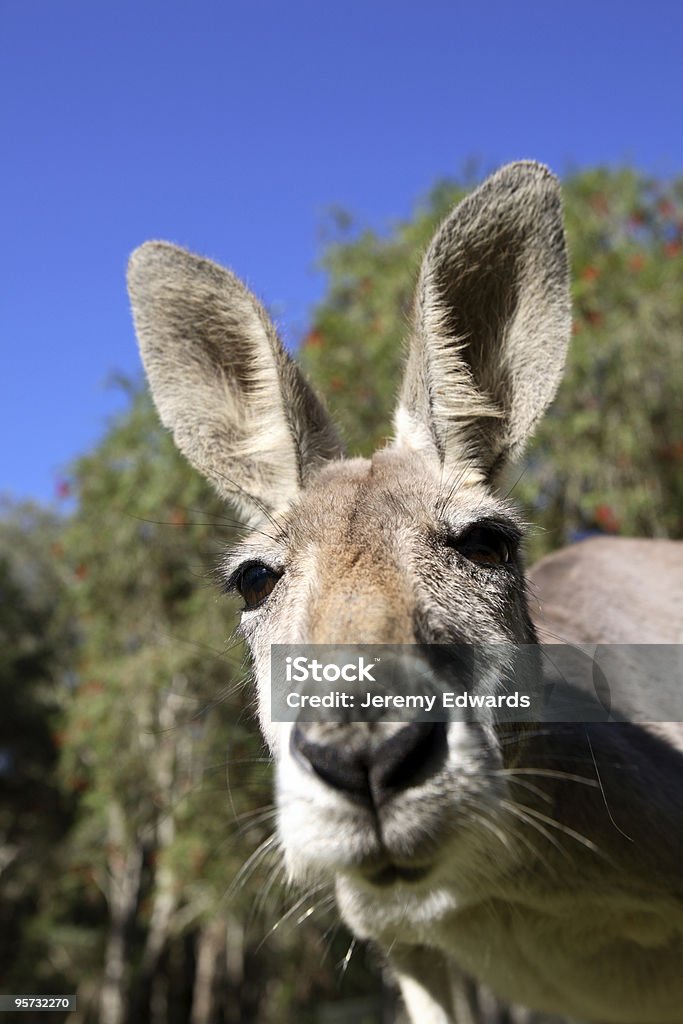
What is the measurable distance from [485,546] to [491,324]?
3.80 ft

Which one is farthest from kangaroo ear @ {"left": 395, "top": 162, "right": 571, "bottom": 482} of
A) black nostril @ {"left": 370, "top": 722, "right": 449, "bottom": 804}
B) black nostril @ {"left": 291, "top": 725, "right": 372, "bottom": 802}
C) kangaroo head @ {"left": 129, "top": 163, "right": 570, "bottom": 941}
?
black nostril @ {"left": 291, "top": 725, "right": 372, "bottom": 802}

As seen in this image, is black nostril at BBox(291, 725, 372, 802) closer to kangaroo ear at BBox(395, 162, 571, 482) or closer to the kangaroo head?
the kangaroo head

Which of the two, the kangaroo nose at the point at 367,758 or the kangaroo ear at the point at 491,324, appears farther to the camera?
the kangaroo ear at the point at 491,324

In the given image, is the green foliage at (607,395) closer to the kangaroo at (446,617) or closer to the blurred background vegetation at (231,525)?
the blurred background vegetation at (231,525)

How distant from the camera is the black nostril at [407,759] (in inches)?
75.0

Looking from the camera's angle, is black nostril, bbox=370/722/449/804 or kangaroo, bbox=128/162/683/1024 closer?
black nostril, bbox=370/722/449/804

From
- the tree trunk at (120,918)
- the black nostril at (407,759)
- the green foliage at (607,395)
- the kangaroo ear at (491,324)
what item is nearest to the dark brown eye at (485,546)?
the kangaroo ear at (491,324)

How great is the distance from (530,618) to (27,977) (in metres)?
25.2

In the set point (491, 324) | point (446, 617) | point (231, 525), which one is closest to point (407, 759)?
point (446, 617)

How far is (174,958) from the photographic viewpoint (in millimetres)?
25969

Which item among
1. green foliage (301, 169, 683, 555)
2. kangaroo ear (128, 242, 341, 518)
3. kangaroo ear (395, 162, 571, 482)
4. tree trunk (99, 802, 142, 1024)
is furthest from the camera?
tree trunk (99, 802, 142, 1024)

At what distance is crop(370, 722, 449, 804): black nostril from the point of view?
6.25 feet

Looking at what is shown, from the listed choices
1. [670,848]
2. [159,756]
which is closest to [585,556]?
[670,848]

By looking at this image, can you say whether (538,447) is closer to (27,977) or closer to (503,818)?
(503,818)
